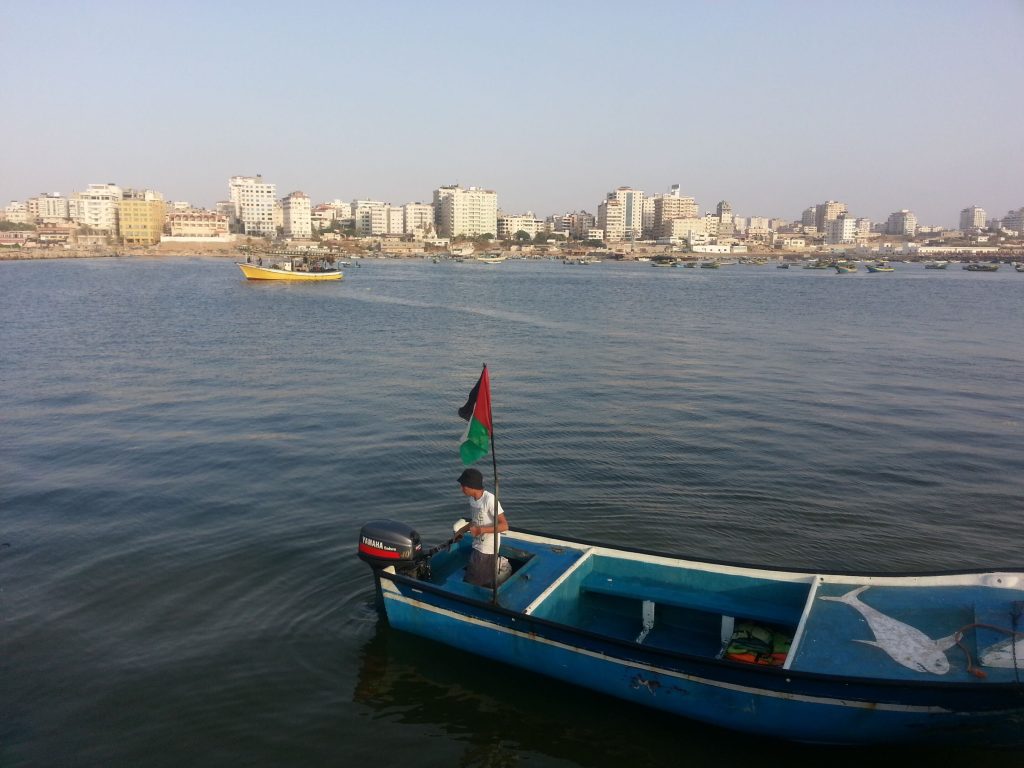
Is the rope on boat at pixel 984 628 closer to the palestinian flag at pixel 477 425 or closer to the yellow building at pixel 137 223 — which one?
the palestinian flag at pixel 477 425

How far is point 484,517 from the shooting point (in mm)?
8250

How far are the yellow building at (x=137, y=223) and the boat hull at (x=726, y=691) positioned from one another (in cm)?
19229

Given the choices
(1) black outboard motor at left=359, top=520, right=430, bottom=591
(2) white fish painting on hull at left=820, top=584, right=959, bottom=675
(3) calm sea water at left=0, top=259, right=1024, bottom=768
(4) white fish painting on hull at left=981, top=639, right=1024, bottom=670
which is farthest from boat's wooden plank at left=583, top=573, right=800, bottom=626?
(1) black outboard motor at left=359, top=520, right=430, bottom=591

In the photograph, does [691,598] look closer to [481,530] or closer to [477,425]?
[481,530]

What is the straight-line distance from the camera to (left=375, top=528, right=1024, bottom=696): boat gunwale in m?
6.00

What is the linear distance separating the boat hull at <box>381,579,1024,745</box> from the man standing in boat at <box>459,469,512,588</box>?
59cm

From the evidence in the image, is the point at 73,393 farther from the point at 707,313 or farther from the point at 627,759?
the point at 707,313

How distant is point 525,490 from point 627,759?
22.9 feet

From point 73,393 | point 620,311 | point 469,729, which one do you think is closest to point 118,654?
point 469,729

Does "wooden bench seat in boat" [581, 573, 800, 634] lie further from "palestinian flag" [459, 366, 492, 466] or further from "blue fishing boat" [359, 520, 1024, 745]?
"palestinian flag" [459, 366, 492, 466]

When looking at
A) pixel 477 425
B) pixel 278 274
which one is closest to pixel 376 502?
pixel 477 425

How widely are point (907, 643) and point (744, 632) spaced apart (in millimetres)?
1620

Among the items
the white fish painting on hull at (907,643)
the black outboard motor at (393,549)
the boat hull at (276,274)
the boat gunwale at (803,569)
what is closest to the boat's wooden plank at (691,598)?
the boat gunwale at (803,569)

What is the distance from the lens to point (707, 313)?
49.3m
